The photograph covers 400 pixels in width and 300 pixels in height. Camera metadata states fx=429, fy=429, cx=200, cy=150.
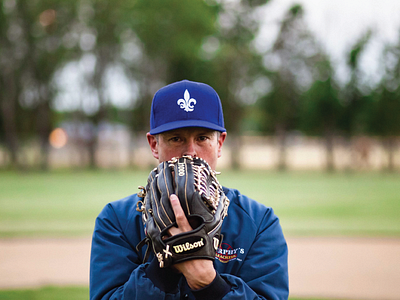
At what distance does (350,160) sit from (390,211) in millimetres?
17898

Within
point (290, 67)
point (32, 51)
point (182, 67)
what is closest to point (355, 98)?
point (290, 67)

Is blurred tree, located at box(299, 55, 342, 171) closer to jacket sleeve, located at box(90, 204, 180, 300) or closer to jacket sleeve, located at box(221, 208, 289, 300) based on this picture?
jacket sleeve, located at box(221, 208, 289, 300)

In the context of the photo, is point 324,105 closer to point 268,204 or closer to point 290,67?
point 290,67

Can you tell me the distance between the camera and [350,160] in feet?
96.8

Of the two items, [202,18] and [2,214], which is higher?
[202,18]

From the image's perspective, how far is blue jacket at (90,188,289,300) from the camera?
1.70 m

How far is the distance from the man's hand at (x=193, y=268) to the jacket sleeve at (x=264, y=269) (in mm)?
122

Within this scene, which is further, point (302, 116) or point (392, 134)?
point (302, 116)

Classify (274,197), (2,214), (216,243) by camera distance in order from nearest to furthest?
(216,243)
(2,214)
(274,197)

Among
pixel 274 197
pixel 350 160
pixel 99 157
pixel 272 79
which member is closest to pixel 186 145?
pixel 274 197

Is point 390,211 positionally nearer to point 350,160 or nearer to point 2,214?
point 2,214

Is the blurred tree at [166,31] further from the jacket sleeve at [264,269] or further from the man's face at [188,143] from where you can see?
the jacket sleeve at [264,269]

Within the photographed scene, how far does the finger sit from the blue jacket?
0.18m


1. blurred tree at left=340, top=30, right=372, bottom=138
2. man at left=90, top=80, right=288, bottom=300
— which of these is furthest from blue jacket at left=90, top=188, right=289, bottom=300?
blurred tree at left=340, top=30, right=372, bottom=138
